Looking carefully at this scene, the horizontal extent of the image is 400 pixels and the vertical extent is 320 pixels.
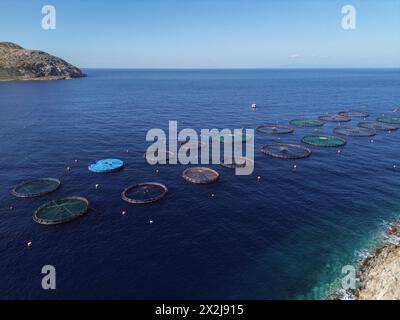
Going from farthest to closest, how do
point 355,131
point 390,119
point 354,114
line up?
point 354,114, point 390,119, point 355,131

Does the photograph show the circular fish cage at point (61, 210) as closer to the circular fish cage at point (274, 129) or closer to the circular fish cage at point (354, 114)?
the circular fish cage at point (274, 129)

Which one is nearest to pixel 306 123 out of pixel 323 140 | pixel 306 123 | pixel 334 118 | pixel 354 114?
pixel 306 123

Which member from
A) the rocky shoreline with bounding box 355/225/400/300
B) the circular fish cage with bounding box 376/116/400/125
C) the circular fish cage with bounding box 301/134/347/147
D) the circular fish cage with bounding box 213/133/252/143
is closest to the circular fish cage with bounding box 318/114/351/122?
the circular fish cage with bounding box 376/116/400/125

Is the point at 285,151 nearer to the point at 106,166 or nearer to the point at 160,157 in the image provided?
the point at 160,157

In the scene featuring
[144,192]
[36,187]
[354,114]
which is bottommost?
[144,192]

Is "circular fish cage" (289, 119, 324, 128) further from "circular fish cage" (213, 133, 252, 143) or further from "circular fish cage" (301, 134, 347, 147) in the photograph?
"circular fish cage" (213, 133, 252, 143)

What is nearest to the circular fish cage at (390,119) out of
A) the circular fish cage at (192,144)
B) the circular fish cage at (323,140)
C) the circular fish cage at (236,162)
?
the circular fish cage at (323,140)

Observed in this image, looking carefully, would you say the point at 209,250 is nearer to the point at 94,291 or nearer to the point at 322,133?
the point at 94,291
